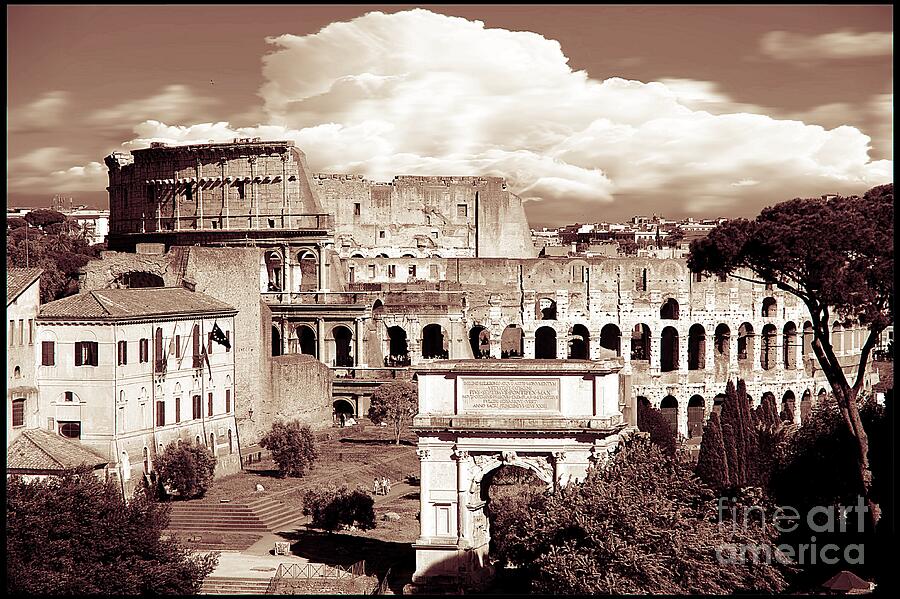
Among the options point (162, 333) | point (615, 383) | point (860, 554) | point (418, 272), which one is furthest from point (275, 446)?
point (418, 272)

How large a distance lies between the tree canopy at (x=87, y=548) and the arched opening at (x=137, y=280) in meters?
21.1

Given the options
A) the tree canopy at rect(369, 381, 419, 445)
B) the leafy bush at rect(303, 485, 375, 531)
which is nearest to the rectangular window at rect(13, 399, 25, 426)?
the leafy bush at rect(303, 485, 375, 531)

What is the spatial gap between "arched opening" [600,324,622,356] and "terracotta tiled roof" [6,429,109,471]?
3961 centimetres

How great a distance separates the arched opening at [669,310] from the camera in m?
82.8

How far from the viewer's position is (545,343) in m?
84.8

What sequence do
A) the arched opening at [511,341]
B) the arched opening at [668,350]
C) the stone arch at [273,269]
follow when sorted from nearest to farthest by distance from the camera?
the arched opening at [668,350], the stone arch at [273,269], the arched opening at [511,341]

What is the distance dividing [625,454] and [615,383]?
164cm

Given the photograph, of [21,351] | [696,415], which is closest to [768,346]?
[696,415]

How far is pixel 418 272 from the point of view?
289 ft

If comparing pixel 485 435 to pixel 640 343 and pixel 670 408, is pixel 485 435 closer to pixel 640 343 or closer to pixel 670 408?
pixel 670 408

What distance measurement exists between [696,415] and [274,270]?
23.3m

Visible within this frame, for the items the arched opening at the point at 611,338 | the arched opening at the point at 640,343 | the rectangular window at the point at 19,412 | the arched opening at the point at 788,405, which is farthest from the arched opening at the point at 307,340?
the rectangular window at the point at 19,412

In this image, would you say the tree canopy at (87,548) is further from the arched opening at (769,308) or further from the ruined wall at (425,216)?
the ruined wall at (425,216)

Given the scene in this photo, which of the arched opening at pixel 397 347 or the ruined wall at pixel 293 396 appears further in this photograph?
the arched opening at pixel 397 347
